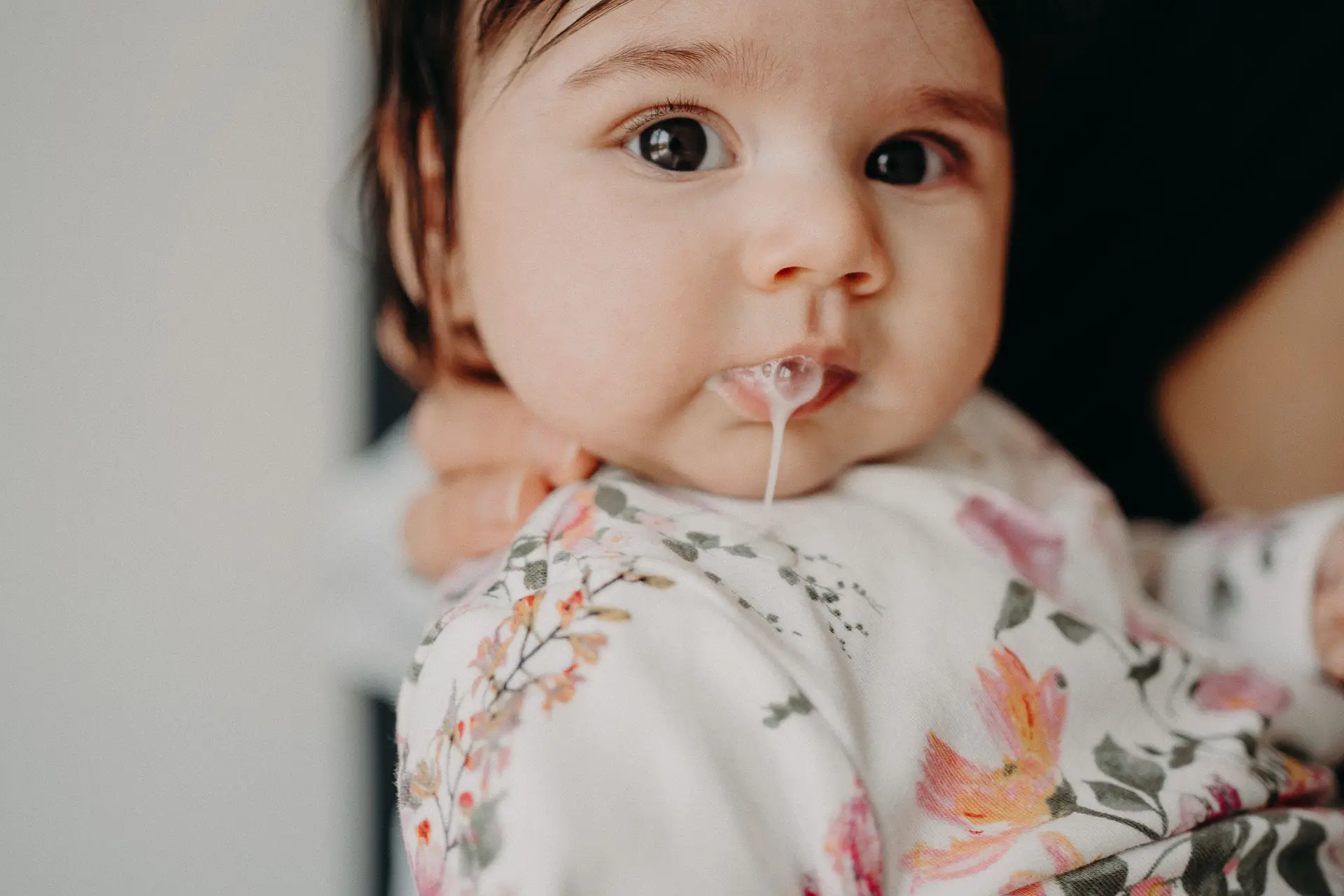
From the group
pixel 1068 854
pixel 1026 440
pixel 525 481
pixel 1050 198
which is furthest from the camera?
pixel 1050 198

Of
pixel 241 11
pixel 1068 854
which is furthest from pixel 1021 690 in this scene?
pixel 241 11

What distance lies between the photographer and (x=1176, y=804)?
631mm

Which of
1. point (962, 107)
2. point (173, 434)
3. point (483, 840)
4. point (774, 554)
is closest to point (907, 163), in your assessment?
point (962, 107)

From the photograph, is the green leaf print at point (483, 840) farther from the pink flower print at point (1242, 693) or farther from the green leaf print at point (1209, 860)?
the pink flower print at point (1242, 693)

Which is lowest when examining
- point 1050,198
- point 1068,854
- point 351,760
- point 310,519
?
point 351,760

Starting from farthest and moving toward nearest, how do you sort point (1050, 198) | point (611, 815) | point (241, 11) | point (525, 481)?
1. point (241, 11)
2. point (1050, 198)
3. point (525, 481)
4. point (611, 815)

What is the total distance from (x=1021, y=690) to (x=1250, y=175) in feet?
1.89

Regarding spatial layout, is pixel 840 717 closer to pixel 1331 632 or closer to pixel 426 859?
pixel 426 859

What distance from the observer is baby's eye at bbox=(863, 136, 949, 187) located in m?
0.69

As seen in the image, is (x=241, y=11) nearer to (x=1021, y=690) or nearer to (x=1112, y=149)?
(x=1112, y=149)

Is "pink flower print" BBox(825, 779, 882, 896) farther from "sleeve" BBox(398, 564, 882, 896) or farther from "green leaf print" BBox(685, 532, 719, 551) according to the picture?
"green leaf print" BBox(685, 532, 719, 551)

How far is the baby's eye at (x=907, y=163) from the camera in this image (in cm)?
69

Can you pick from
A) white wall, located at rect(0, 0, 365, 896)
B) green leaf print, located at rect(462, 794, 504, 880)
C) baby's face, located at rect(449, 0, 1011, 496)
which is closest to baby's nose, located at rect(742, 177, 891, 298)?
baby's face, located at rect(449, 0, 1011, 496)

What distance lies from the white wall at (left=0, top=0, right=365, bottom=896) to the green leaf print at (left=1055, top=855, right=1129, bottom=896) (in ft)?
3.11
